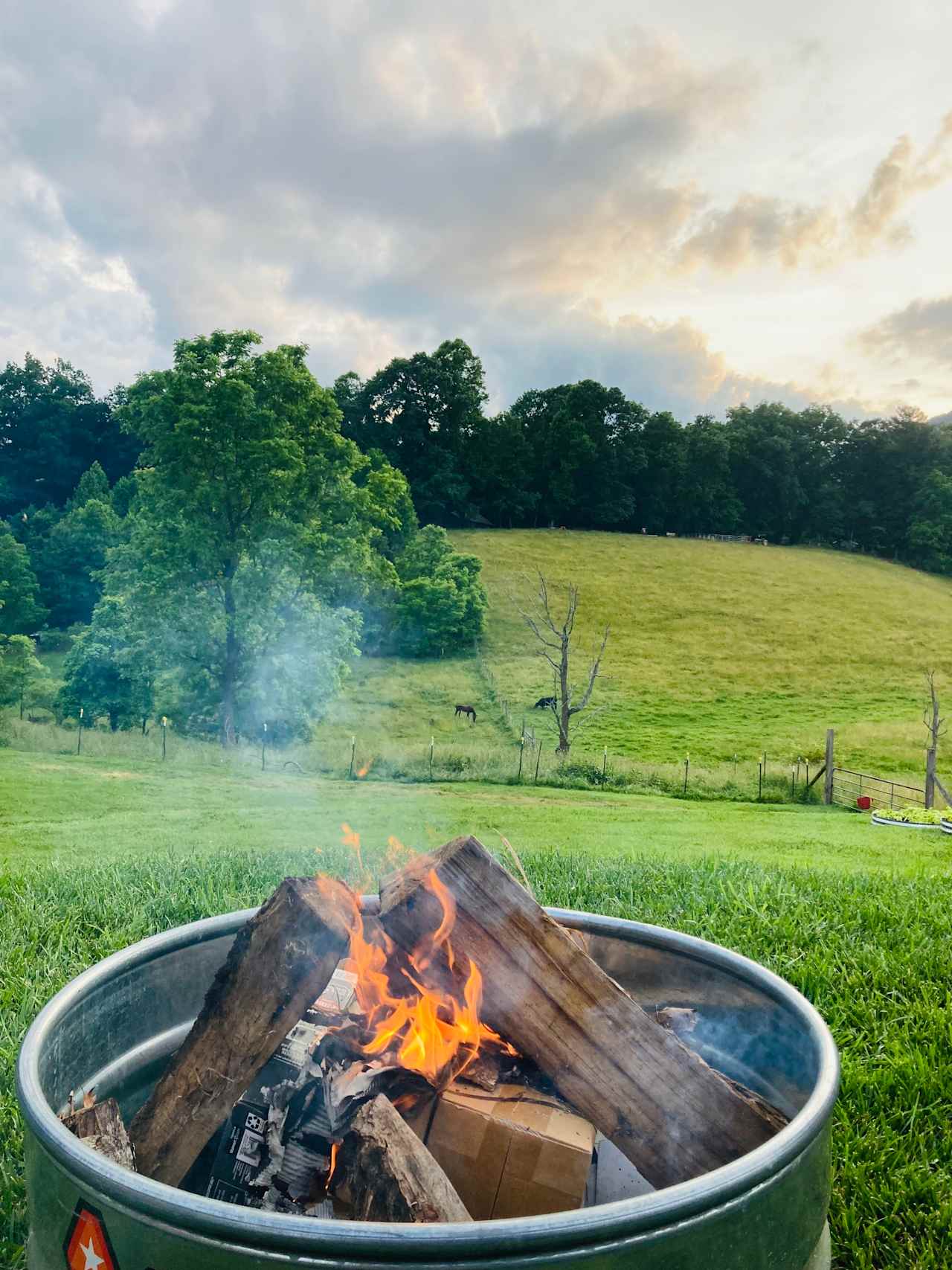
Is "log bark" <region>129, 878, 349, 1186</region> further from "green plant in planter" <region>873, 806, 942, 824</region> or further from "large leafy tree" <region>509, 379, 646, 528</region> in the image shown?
"large leafy tree" <region>509, 379, 646, 528</region>

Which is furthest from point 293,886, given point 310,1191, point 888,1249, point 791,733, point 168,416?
point 791,733

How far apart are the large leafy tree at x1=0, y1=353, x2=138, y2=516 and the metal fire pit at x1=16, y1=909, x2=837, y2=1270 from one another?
42.2 m

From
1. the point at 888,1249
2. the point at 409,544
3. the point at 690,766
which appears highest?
the point at 409,544

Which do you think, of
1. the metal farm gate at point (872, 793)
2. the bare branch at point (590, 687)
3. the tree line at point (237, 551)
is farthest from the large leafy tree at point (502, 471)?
the metal farm gate at point (872, 793)

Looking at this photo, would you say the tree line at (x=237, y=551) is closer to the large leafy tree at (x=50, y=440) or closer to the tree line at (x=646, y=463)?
the tree line at (x=646, y=463)

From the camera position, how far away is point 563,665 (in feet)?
68.9

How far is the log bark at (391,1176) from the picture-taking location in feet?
4.36

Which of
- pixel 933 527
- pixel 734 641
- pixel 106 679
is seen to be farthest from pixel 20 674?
pixel 933 527

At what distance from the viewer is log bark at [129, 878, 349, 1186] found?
1600 mm

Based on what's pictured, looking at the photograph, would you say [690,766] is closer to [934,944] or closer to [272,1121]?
[934,944]

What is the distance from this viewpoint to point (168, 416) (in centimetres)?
1831

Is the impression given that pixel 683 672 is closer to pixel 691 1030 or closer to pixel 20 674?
pixel 20 674

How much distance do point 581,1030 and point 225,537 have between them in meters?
18.2

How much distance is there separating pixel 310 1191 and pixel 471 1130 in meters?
0.33
